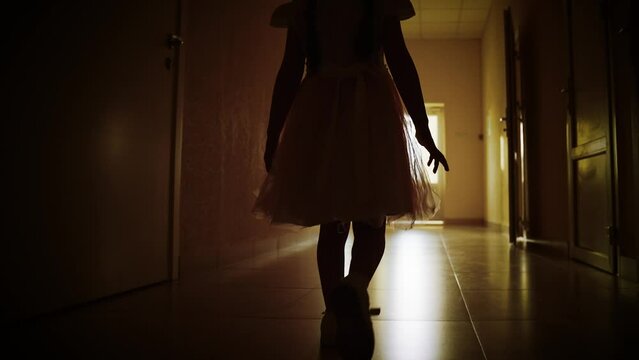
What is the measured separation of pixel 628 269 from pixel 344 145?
1832 millimetres

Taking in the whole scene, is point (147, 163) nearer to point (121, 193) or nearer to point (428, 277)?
point (121, 193)

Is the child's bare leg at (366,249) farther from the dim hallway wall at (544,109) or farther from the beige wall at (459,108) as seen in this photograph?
the beige wall at (459,108)

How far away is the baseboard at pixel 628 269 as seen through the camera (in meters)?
2.08

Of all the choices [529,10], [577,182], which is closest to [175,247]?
[577,182]

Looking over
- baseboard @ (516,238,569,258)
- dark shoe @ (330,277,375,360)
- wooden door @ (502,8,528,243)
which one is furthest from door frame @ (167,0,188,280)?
wooden door @ (502,8,528,243)

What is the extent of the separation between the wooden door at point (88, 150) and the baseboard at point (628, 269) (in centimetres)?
217

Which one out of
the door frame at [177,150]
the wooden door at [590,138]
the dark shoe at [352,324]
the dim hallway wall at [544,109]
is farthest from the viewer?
the dim hallway wall at [544,109]

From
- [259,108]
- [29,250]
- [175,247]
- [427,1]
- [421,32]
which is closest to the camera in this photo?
[29,250]

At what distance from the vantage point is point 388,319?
1449 millimetres

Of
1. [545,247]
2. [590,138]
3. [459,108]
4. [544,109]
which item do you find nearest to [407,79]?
[590,138]

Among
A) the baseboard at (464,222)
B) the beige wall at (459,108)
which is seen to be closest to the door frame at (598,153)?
the baseboard at (464,222)

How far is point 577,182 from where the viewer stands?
2787 millimetres

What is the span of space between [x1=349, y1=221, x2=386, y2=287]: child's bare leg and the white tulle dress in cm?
7

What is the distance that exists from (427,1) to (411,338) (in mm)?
5877
